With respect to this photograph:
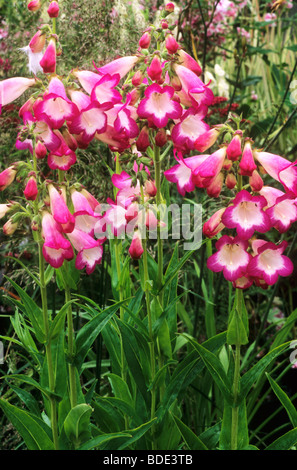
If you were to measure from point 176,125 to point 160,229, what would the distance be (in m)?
0.22

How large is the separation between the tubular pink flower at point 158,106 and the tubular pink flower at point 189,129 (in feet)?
0.12

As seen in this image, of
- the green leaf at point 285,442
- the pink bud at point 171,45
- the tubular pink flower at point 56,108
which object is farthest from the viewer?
the green leaf at point 285,442

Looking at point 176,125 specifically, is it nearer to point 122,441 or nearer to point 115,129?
point 115,129

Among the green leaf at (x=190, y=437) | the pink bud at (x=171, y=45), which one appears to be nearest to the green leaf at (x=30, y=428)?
the green leaf at (x=190, y=437)

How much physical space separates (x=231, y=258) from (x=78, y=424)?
0.43 m

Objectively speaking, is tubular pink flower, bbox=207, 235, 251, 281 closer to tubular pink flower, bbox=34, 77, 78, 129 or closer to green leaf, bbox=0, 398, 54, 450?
tubular pink flower, bbox=34, 77, 78, 129

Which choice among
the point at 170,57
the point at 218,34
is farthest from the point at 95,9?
the point at 218,34

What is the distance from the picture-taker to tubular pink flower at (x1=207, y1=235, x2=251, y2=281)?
105 cm

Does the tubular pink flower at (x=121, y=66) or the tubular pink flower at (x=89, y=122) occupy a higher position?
the tubular pink flower at (x=121, y=66)

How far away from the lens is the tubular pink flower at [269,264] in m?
1.04

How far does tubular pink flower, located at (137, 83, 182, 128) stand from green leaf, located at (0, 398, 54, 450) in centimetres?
61

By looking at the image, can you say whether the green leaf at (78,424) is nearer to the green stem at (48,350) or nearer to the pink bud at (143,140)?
the green stem at (48,350)

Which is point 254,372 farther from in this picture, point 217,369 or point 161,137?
point 161,137
